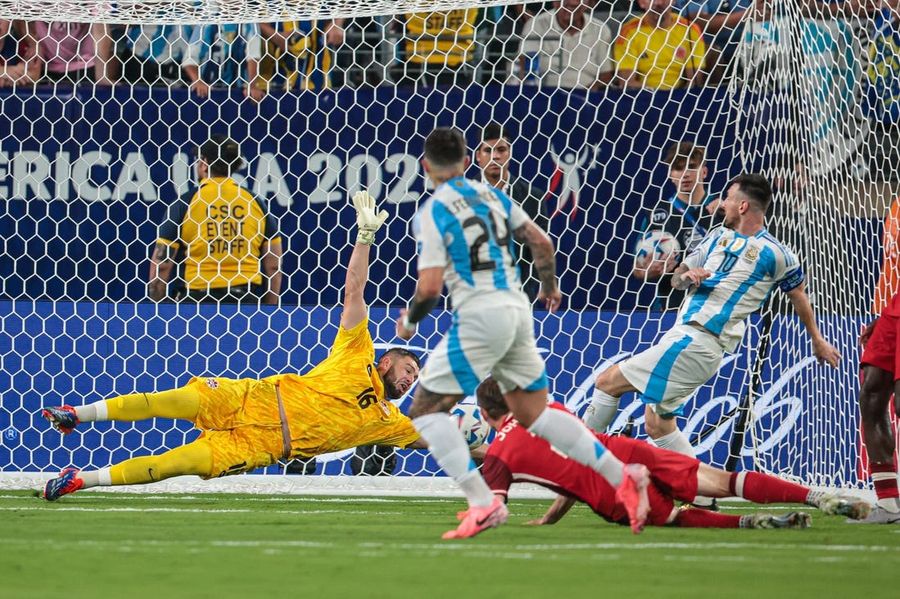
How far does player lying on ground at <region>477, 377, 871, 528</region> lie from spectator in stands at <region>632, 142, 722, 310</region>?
3.67m

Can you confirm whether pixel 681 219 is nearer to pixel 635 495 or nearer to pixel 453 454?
pixel 635 495

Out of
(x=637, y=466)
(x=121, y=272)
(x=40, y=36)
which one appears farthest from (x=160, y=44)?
(x=637, y=466)

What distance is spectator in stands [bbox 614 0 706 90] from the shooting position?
10.4 meters

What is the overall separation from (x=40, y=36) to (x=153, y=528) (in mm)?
6161

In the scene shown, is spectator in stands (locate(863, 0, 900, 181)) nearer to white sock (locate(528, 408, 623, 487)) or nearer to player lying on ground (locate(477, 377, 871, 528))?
player lying on ground (locate(477, 377, 871, 528))

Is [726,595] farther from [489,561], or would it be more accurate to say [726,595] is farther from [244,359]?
[244,359]

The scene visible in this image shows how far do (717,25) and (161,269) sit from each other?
4518 millimetres

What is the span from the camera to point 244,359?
8.88 m

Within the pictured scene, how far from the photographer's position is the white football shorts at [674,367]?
7.31 m

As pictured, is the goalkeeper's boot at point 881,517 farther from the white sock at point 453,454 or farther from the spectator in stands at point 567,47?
the spectator in stands at point 567,47

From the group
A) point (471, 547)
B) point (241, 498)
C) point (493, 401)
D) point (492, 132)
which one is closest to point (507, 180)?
point (492, 132)

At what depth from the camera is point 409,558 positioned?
4.52 meters

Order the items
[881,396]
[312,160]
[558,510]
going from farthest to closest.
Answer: [312,160]
[881,396]
[558,510]

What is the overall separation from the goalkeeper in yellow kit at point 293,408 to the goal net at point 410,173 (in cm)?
119
